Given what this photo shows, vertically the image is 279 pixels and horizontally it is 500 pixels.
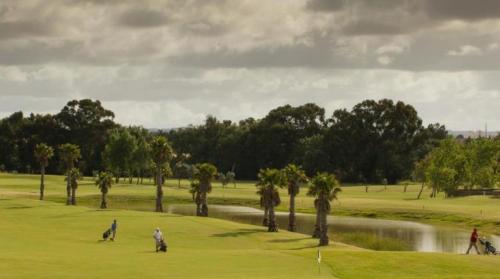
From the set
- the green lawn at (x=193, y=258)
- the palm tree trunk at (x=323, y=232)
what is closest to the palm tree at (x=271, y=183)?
the green lawn at (x=193, y=258)

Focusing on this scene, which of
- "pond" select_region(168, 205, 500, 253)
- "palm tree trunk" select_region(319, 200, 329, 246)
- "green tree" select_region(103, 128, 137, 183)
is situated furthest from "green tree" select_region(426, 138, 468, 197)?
"green tree" select_region(103, 128, 137, 183)

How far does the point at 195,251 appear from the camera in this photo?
5294cm

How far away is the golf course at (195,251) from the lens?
41219mm

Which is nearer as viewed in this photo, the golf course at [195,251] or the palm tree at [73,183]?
the golf course at [195,251]

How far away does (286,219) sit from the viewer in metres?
98.8

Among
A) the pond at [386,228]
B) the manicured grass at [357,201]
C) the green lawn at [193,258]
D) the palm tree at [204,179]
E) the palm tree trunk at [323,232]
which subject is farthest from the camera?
the manicured grass at [357,201]

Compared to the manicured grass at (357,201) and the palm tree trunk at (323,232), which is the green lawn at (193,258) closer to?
the palm tree trunk at (323,232)

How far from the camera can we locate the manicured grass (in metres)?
96.9

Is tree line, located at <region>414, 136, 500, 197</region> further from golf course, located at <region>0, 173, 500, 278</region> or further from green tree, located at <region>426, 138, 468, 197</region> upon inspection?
golf course, located at <region>0, 173, 500, 278</region>

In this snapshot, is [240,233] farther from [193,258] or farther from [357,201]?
[357,201]

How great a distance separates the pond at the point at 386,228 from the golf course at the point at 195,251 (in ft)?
19.3

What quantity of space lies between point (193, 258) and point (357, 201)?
7912 cm

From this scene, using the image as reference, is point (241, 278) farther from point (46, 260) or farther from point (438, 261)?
point (438, 261)

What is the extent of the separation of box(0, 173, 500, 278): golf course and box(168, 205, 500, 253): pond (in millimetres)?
5882
